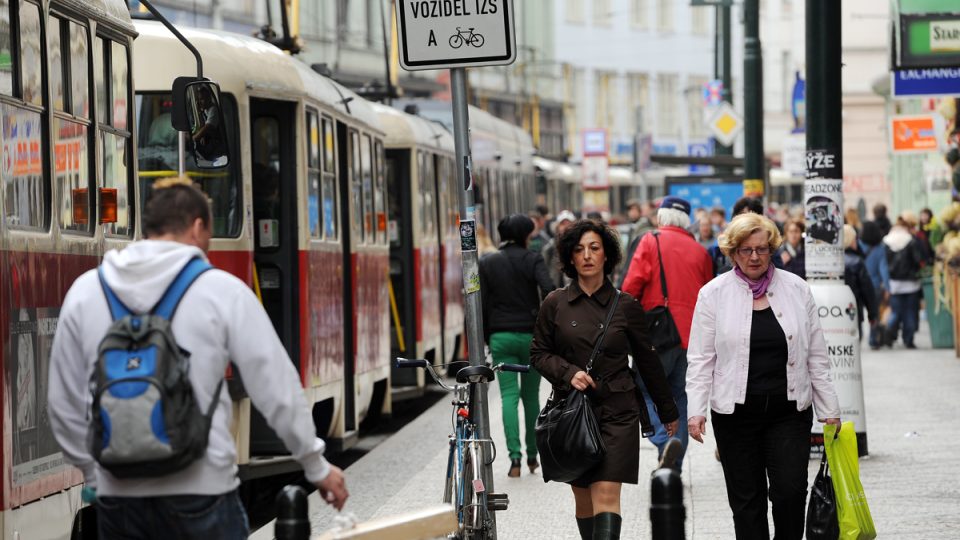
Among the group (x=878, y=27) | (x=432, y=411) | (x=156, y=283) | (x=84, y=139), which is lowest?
(x=432, y=411)

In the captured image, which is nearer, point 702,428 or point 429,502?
point 702,428

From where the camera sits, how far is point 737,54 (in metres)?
86.8

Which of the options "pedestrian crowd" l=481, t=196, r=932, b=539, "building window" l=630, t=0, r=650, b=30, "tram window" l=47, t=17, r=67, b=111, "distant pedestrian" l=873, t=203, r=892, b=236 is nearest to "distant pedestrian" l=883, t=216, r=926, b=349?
"distant pedestrian" l=873, t=203, r=892, b=236

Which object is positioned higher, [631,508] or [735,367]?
[735,367]

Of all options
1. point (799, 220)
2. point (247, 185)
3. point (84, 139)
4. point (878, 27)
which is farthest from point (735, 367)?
point (878, 27)

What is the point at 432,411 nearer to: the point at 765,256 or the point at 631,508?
the point at 631,508

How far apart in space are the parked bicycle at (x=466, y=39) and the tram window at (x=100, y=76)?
158 cm

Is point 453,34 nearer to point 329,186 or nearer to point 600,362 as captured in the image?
point 600,362

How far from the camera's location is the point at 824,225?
1240 cm

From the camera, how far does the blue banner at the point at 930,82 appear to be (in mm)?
15203

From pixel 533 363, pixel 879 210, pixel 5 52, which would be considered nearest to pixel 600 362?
pixel 533 363

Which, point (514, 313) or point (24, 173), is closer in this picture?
point (24, 173)

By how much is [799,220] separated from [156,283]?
11925mm

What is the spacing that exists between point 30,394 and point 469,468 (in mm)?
2047
